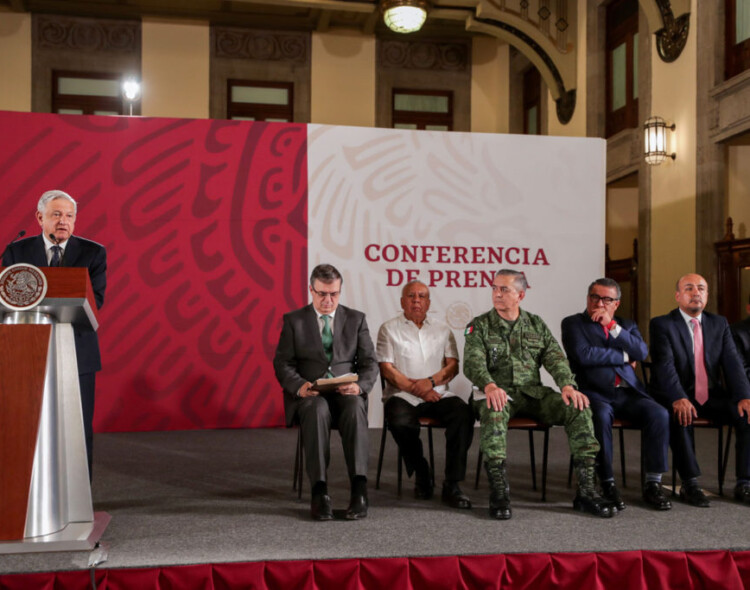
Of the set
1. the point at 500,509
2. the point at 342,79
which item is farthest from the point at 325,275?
the point at 342,79

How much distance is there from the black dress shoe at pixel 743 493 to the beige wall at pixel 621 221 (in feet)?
18.8

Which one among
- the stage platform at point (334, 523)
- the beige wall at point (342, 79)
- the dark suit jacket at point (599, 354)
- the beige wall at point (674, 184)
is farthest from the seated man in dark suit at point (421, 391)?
the beige wall at point (342, 79)

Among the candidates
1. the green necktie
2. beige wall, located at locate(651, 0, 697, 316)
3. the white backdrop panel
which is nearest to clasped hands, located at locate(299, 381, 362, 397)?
the green necktie

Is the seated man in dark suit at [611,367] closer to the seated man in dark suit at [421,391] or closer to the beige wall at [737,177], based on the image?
the seated man in dark suit at [421,391]

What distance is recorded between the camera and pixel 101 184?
557 cm

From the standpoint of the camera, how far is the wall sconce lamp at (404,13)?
26.5ft

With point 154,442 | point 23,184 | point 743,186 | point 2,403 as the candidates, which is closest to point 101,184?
point 23,184

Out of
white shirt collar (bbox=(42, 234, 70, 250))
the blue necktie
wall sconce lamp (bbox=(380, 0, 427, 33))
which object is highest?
wall sconce lamp (bbox=(380, 0, 427, 33))

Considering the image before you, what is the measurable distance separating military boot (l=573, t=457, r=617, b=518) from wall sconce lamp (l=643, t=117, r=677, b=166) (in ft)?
15.3

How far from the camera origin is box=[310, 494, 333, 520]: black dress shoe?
3.08 m

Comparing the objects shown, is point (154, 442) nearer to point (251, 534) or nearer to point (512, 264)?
point (251, 534)

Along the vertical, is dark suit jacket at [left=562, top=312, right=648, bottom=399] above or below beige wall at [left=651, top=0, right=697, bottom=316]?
below

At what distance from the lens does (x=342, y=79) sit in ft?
33.2

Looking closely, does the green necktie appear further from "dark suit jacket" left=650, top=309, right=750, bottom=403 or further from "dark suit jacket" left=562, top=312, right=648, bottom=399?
"dark suit jacket" left=650, top=309, right=750, bottom=403
